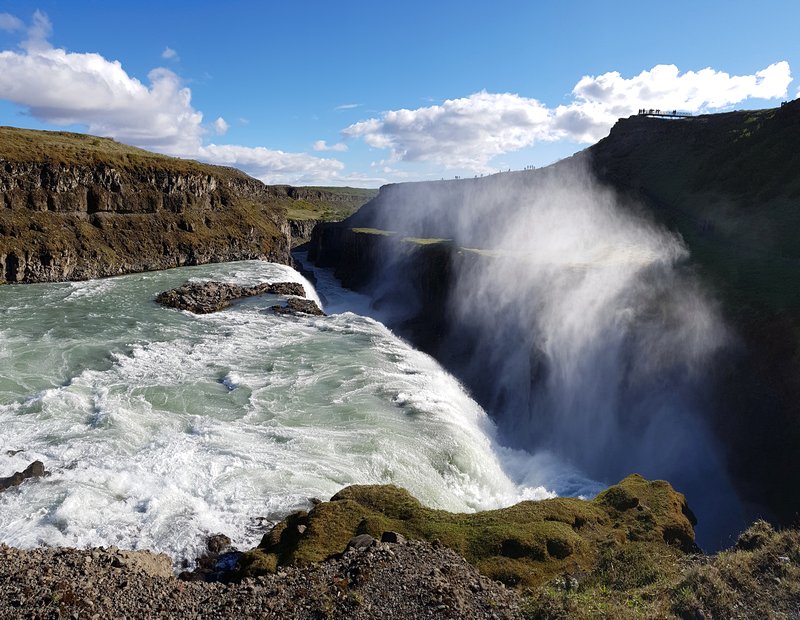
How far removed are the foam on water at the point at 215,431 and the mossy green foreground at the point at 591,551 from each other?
2703 millimetres

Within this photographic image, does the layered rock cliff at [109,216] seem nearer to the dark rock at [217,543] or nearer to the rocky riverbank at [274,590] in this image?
the dark rock at [217,543]

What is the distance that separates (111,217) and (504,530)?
5957 centimetres

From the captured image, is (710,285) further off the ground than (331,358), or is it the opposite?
(710,285)

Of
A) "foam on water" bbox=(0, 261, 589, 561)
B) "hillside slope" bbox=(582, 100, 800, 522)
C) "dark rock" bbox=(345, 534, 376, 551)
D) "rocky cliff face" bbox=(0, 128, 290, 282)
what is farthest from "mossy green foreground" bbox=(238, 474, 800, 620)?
"rocky cliff face" bbox=(0, 128, 290, 282)

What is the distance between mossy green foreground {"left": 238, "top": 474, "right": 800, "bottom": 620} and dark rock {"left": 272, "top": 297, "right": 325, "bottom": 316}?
26612 mm

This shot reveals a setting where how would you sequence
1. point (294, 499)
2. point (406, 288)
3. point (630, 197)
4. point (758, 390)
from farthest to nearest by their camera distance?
1. point (406, 288)
2. point (630, 197)
3. point (758, 390)
4. point (294, 499)

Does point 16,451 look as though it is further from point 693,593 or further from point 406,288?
point 406,288

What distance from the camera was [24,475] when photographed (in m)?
15.1

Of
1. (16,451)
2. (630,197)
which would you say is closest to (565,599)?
(16,451)

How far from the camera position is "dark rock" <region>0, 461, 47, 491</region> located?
14.7 metres

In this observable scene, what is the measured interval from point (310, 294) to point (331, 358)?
2461cm

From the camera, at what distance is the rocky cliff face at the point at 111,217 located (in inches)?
1923

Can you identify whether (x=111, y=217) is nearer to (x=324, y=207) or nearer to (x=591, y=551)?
(x=591, y=551)

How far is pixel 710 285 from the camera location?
2352 cm
